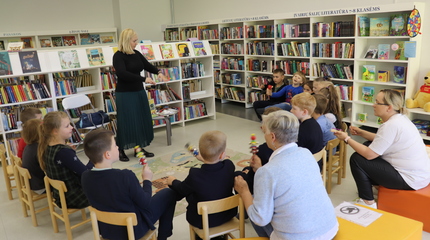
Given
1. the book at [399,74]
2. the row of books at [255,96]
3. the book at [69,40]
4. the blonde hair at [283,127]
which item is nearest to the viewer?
the blonde hair at [283,127]

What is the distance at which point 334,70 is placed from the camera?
20.9 ft

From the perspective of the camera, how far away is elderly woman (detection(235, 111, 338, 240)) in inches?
72.9

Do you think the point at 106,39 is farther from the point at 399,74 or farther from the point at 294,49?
the point at 399,74

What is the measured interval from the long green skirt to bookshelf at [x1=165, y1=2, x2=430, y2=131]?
9.48 ft

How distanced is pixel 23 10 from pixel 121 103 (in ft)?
21.0

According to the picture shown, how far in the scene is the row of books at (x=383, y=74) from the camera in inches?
216

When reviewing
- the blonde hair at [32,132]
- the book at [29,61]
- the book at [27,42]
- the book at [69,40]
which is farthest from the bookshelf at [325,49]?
the book at [27,42]

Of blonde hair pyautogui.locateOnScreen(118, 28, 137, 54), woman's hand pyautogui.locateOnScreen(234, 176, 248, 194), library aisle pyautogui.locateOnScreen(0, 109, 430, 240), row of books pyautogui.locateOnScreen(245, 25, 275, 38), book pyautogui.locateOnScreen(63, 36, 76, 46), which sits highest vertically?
book pyautogui.locateOnScreen(63, 36, 76, 46)

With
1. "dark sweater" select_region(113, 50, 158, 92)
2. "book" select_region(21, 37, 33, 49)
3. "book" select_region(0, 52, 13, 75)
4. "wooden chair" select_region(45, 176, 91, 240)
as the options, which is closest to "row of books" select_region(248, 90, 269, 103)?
"dark sweater" select_region(113, 50, 158, 92)

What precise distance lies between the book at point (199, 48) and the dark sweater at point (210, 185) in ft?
15.5

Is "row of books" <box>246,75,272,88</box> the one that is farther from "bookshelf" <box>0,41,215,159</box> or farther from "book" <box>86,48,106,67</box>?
"book" <box>86,48,106,67</box>

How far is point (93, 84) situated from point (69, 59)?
0.63 metres

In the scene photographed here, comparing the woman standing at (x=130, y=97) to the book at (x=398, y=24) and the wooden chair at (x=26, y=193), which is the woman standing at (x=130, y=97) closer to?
the wooden chair at (x=26, y=193)

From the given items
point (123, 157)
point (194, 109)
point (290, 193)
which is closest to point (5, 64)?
point (123, 157)
